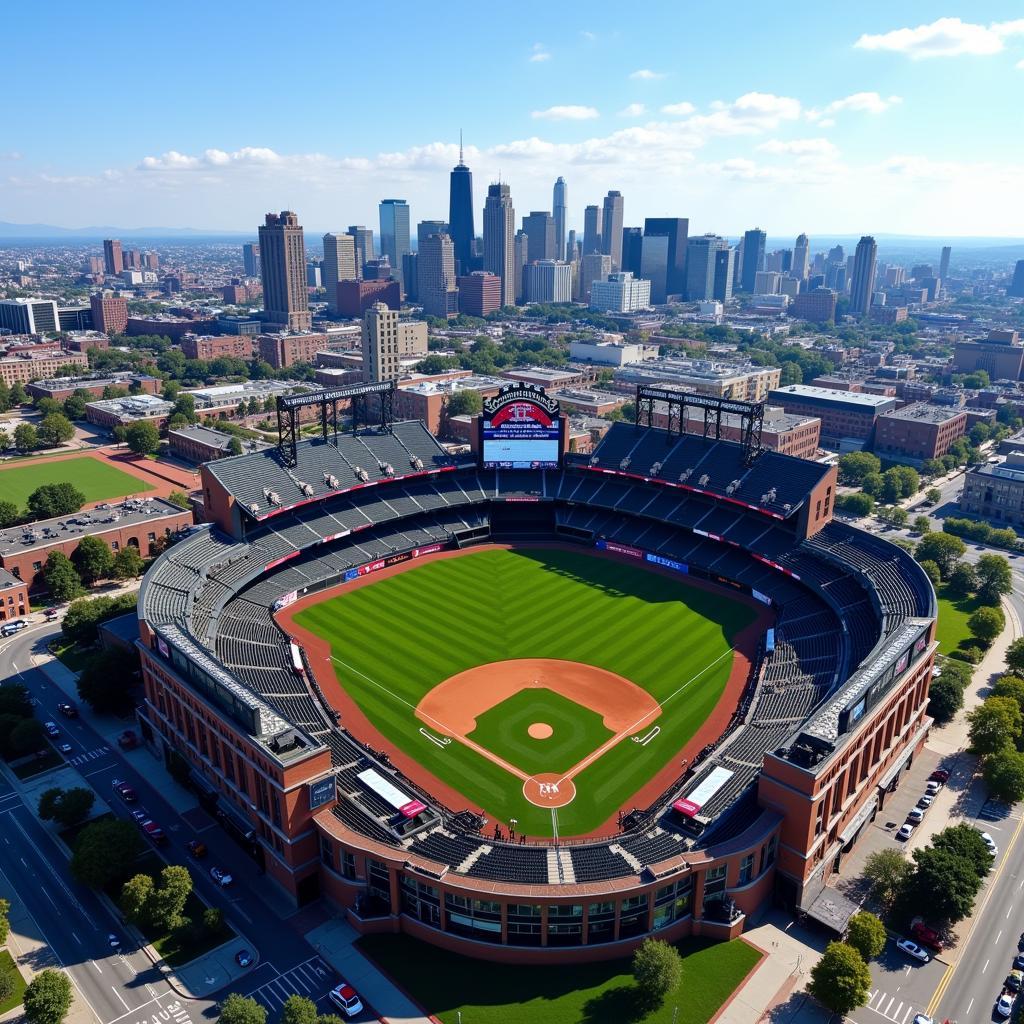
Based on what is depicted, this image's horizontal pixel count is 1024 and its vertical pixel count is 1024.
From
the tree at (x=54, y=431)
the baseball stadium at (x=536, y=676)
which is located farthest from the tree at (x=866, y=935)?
the tree at (x=54, y=431)

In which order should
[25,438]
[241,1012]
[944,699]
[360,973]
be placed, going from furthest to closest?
1. [25,438]
2. [944,699]
3. [360,973]
4. [241,1012]

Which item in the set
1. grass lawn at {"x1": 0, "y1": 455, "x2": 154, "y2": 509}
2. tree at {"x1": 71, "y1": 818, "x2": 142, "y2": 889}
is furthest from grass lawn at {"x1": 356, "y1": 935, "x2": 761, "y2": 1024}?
grass lawn at {"x1": 0, "y1": 455, "x2": 154, "y2": 509}

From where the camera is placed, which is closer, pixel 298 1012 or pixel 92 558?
pixel 298 1012

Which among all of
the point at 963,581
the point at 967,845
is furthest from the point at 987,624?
the point at 967,845

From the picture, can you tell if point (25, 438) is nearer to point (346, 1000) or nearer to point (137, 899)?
point (137, 899)

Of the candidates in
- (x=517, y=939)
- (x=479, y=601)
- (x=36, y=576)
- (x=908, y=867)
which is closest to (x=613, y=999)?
(x=517, y=939)

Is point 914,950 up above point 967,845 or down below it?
below

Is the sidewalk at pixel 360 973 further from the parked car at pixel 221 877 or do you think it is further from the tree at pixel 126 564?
the tree at pixel 126 564
